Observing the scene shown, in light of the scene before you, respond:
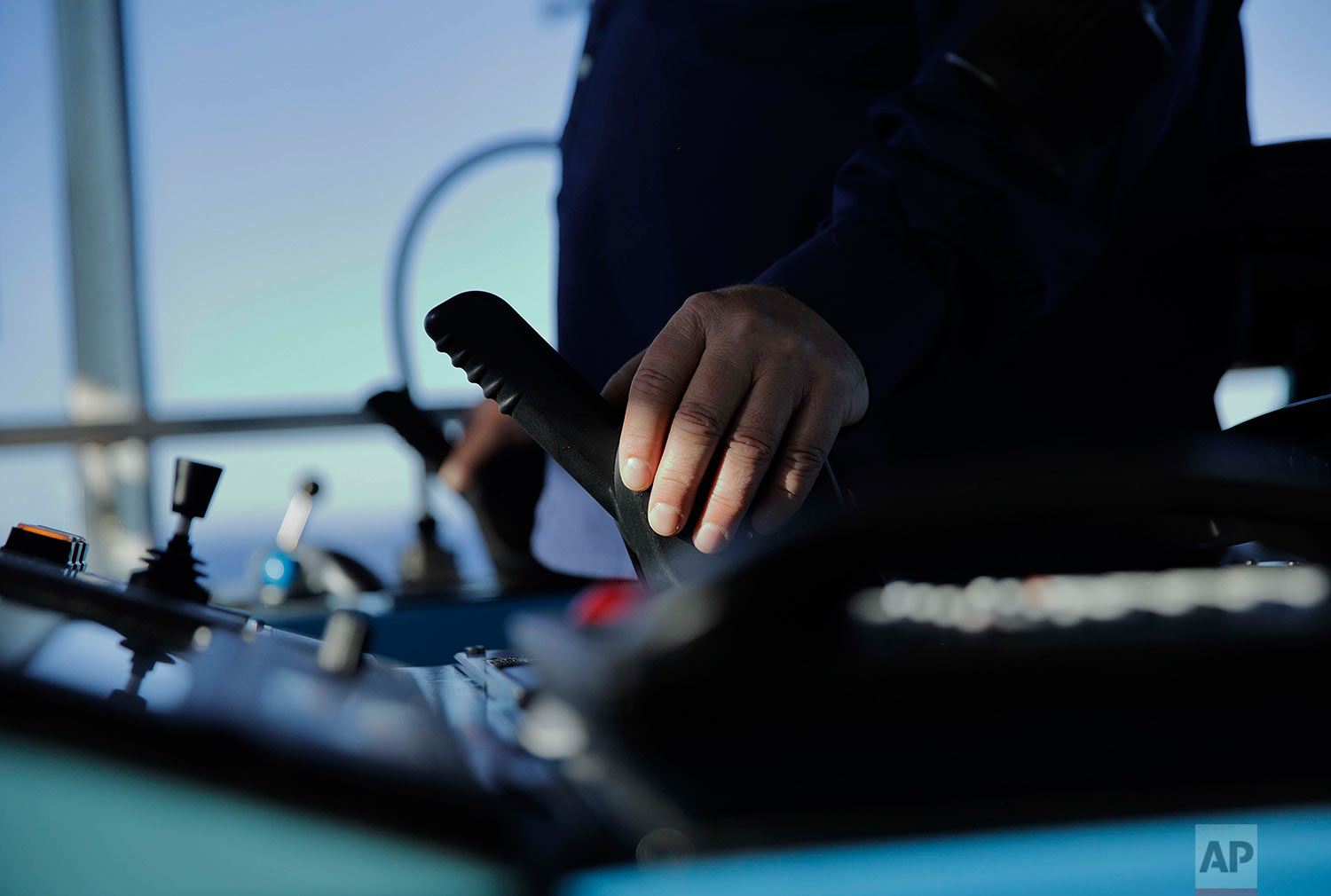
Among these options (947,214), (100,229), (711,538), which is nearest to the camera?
(711,538)

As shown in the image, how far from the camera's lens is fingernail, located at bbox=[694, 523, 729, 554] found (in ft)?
1.16

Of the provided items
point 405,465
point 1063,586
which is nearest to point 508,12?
point 405,465

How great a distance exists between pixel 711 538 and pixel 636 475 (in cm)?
4

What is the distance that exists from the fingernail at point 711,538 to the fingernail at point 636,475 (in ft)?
0.10

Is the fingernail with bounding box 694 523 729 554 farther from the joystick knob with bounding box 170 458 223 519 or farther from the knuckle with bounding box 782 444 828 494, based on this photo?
the joystick knob with bounding box 170 458 223 519

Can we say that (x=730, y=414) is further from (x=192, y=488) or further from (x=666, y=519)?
(x=192, y=488)

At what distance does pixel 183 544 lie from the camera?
0.48 m

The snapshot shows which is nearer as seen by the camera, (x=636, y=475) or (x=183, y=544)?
(x=636, y=475)

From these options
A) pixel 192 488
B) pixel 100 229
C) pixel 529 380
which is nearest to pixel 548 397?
pixel 529 380

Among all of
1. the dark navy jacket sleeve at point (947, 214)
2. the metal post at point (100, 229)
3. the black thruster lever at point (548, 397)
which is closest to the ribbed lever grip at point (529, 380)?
the black thruster lever at point (548, 397)

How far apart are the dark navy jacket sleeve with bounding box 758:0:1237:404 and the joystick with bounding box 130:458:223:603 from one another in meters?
0.31

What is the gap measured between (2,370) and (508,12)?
5.55 ft

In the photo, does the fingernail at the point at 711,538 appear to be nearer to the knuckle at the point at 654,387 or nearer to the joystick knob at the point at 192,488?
the knuckle at the point at 654,387

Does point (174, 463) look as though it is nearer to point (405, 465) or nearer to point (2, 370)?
point (405, 465)
